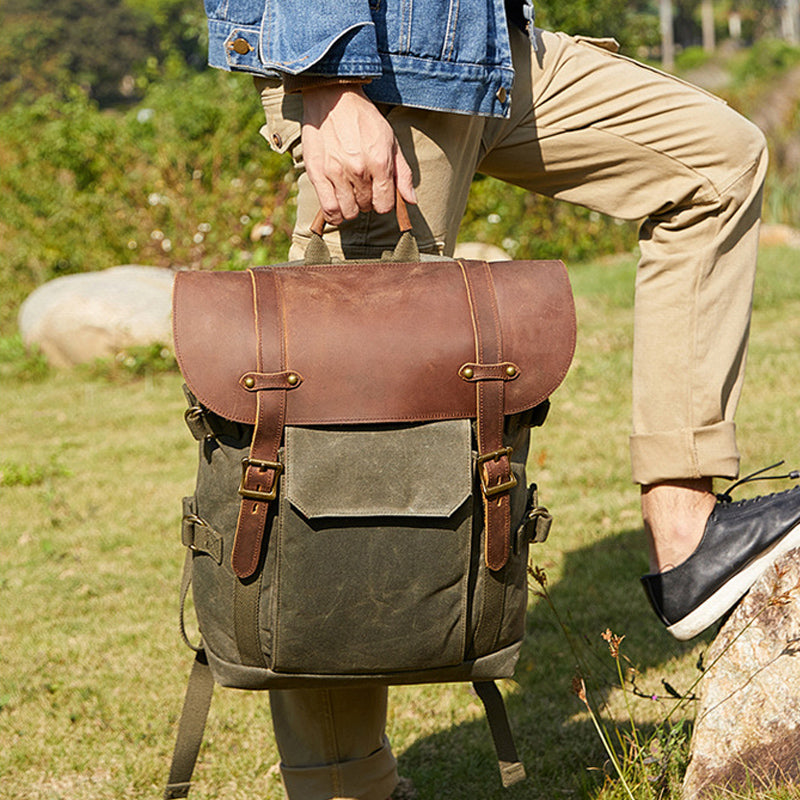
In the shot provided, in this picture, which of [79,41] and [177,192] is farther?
[79,41]

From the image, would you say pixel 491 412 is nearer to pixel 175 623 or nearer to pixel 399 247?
pixel 399 247

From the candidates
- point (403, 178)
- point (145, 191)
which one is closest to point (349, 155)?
point (403, 178)

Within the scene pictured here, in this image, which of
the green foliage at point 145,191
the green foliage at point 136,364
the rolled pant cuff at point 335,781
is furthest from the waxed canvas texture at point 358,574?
the green foliage at point 145,191

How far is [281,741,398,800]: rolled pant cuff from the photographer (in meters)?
2.28

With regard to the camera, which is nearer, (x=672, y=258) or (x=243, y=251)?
(x=672, y=258)

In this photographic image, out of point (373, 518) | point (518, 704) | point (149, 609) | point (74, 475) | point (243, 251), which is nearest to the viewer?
point (373, 518)

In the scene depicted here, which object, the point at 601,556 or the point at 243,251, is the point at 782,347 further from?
the point at 243,251

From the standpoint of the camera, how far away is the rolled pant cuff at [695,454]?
224 centimetres

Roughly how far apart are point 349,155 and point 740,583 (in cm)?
117

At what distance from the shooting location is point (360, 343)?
1.83 metres

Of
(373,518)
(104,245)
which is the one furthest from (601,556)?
(104,245)

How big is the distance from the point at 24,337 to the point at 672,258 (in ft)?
21.2

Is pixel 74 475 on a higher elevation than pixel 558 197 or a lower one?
lower

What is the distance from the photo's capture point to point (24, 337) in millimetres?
7875
